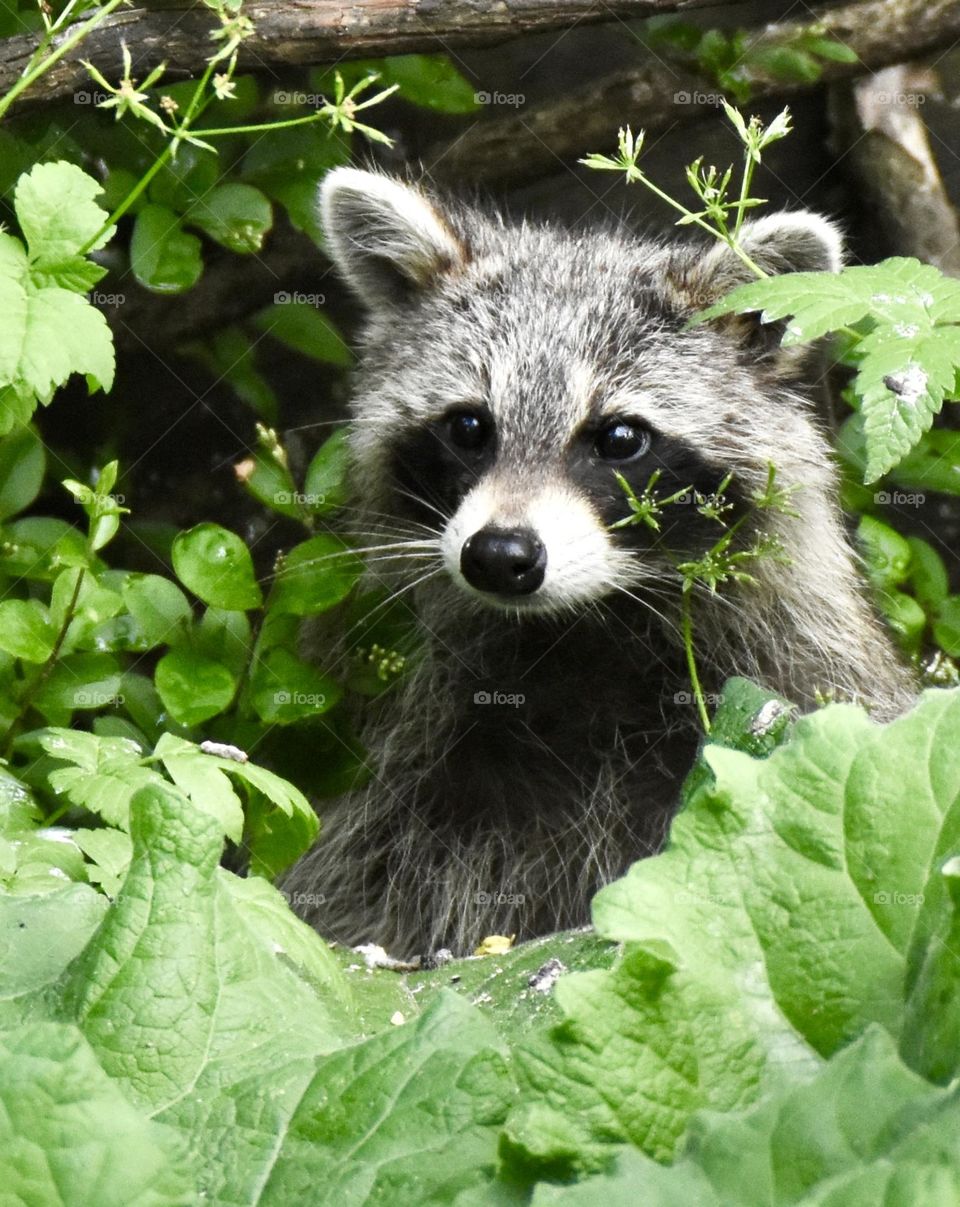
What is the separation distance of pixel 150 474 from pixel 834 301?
12.1ft

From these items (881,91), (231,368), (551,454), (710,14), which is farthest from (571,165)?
(551,454)

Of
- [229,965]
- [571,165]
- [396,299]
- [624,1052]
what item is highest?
[571,165]

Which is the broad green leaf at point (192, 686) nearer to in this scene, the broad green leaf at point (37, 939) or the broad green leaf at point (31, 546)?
the broad green leaf at point (31, 546)

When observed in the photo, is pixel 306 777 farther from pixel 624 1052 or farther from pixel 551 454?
pixel 624 1052

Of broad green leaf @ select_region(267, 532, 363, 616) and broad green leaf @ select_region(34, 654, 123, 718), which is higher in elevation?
broad green leaf @ select_region(267, 532, 363, 616)

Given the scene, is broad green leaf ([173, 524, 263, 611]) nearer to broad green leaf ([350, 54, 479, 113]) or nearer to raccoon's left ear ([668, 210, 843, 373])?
raccoon's left ear ([668, 210, 843, 373])

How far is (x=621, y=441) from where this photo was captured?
3920 mm

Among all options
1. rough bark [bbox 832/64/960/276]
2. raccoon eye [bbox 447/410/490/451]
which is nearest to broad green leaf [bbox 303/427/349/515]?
raccoon eye [bbox 447/410/490/451]

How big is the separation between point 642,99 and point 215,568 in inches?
115

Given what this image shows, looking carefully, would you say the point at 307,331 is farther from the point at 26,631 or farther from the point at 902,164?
the point at 902,164

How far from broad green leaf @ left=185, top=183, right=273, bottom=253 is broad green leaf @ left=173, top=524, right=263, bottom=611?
1137mm

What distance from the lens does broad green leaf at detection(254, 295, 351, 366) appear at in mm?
5055

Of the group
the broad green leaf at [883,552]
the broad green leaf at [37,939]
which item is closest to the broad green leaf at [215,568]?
the broad green leaf at [37,939]

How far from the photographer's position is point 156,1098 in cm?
151
